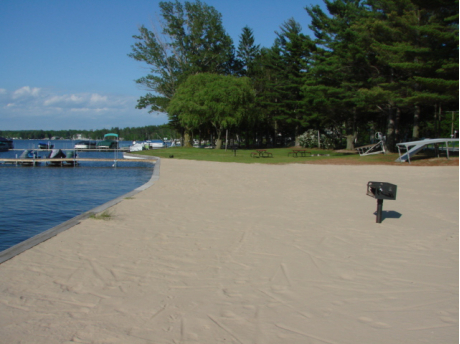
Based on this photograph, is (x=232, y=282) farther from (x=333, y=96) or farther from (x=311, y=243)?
(x=333, y=96)

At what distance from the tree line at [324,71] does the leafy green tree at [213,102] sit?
0.12 m

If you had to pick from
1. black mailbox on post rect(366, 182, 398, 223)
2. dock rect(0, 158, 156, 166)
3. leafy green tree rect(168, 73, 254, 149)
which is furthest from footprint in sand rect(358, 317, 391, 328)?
leafy green tree rect(168, 73, 254, 149)

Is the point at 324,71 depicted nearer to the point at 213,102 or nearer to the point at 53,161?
the point at 213,102

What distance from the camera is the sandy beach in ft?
11.6

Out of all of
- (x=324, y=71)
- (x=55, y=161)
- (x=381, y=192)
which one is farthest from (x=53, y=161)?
(x=381, y=192)

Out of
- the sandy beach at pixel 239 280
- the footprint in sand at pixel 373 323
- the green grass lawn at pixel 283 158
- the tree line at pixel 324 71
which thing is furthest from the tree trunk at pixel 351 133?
the footprint in sand at pixel 373 323

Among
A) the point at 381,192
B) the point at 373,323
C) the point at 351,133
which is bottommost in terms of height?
the point at 373,323

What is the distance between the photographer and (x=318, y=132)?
1941 inches

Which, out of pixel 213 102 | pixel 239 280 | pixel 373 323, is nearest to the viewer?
pixel 373 323

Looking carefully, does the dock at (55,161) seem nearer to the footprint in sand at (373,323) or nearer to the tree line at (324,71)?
the tree line at (324,71)

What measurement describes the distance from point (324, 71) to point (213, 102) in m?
13.6

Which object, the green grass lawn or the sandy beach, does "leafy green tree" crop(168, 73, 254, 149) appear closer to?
the green grass lawn

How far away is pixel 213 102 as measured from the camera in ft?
146

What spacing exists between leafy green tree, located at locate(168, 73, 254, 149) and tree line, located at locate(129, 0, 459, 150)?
12cm
